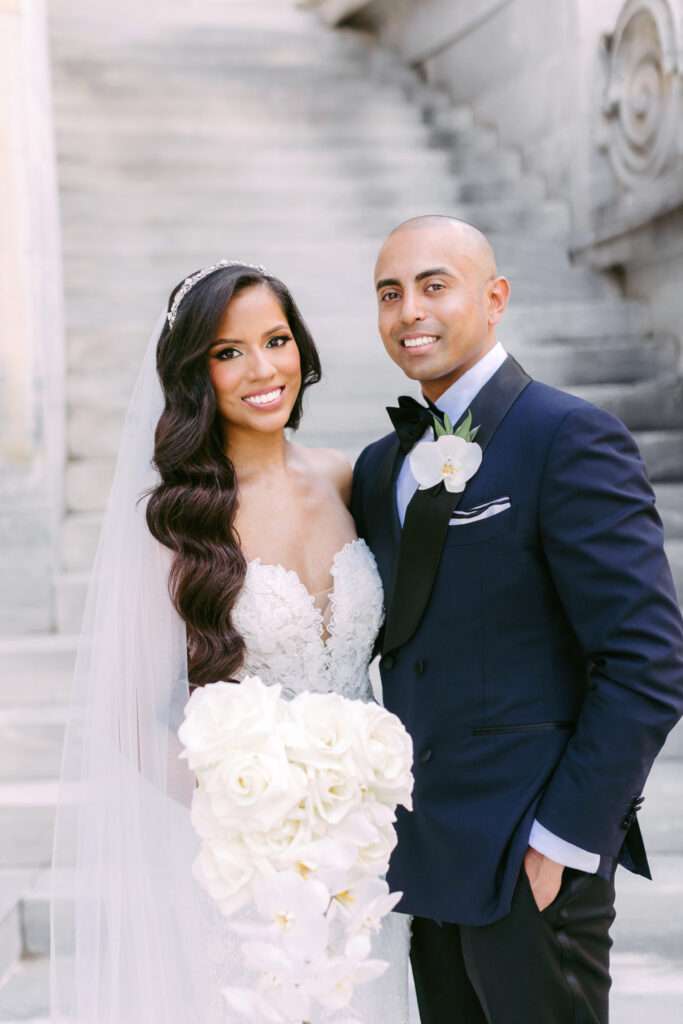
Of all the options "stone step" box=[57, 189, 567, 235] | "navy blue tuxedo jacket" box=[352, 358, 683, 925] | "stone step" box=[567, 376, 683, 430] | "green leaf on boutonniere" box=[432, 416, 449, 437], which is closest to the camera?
"navy blue tuxedo jacket" box=[352, 358, 683, 925]

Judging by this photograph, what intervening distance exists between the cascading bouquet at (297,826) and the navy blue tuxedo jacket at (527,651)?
513 mm

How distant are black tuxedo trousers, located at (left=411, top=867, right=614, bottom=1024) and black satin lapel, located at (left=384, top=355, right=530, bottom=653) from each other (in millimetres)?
515

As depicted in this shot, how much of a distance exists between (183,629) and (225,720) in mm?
738

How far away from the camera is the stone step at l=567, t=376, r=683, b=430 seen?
15.4ft

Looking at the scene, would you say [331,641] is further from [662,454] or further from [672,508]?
[662,454]

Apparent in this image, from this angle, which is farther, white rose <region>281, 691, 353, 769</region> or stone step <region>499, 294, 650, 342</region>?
stone step <region>499, 294, 650, 342</region>

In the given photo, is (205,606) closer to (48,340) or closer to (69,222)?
(48,340)

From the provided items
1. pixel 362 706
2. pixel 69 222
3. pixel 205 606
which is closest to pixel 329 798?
pixel 362 706

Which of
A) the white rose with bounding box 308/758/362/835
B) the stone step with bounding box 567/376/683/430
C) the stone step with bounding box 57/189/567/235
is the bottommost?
the white rose with bounding box 308/758/362/835

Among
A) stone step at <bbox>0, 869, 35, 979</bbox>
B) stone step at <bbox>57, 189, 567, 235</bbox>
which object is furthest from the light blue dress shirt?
stone step at <bbox>57, 189, 567, 235</bbox>

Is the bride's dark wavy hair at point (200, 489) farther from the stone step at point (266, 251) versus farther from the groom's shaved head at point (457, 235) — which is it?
the stone step at point (266, 251)

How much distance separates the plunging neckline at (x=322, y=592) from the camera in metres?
2.10

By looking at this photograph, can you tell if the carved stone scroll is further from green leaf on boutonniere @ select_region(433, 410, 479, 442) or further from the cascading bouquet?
the cascading bouquet

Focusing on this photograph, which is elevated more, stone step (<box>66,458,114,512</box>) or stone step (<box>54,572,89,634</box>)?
stone step (<box>66,458,114,512</box>)
